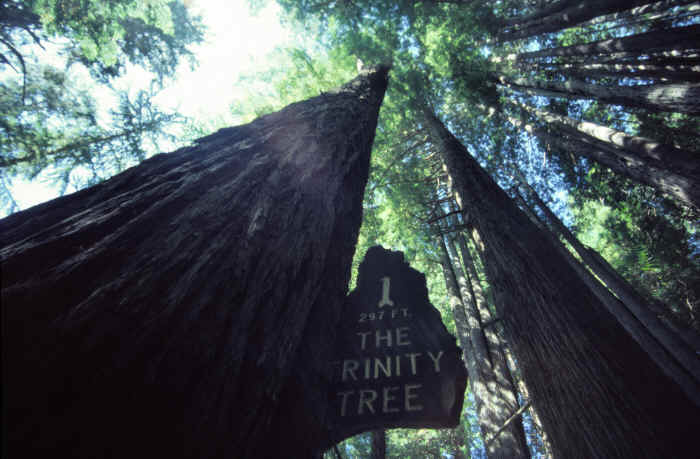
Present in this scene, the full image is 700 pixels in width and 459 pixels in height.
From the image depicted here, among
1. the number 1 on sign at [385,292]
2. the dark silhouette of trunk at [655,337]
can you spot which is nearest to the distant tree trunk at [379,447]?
the number 1 on sign at [385,292]

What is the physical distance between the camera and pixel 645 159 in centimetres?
459

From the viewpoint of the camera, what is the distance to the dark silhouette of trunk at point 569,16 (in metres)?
5.37

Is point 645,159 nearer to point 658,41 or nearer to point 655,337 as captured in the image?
point 658,41

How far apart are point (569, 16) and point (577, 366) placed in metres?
8.09

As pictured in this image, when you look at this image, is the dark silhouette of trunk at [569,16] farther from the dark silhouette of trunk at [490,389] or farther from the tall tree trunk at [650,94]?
the dark silhouette of trunk at [490,389]

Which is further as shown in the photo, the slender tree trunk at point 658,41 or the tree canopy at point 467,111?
the tree canopy at point 467,111

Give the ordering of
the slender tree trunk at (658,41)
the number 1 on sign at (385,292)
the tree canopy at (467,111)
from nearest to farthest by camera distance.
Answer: the number 1 on sign at (385,292) → the slender tree trunk at (658,41) → the tree canopy at (467,111)

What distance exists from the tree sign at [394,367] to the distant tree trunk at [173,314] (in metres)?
0.93

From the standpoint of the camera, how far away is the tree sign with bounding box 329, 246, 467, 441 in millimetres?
1999

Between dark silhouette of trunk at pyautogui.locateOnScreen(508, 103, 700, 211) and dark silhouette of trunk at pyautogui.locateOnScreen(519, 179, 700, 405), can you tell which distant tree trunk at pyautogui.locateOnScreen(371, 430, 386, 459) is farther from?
dark silhouette of trunk at pyautogui.locateOnScreen(508, 103, 700, 211)

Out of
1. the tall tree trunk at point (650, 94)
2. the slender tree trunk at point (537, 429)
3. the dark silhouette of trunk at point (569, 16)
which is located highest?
the dark silhouette of trunk at point (569, 16)

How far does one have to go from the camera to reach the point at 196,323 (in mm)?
857

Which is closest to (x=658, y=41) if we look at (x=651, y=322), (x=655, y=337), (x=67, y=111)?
(x=651, y=322)

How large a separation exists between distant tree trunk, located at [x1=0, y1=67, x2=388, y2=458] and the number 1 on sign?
1259mm
